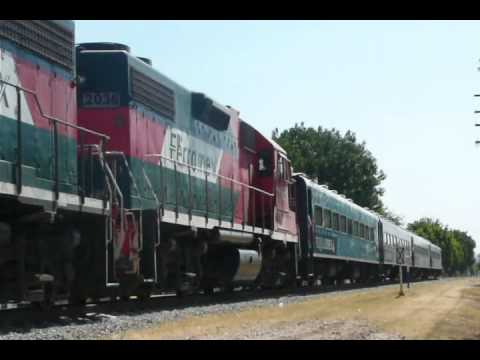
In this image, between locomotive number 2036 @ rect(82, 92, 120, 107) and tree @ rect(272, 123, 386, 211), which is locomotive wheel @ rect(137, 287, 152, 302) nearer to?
locomotive number 2036 @ rect(82, 92, 120, 107)

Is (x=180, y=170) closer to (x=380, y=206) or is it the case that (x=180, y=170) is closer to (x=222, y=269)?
(x=222, y=269)

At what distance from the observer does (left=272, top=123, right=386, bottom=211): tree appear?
70.6 meters

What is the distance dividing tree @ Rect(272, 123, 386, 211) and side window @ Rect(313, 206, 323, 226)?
138 feet

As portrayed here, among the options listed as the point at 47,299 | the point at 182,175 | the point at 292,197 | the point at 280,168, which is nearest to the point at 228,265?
the point at 182,175

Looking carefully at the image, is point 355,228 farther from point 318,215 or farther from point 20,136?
point 20,136

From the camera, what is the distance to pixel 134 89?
1444 cm

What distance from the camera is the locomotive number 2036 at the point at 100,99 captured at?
46.3ft

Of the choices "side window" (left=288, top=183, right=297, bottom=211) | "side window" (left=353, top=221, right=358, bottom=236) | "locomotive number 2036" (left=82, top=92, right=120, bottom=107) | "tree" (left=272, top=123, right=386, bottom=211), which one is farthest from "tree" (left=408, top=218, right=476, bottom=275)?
"locomotive number 2036" (left=82, top=92, right=120, bottom=107)

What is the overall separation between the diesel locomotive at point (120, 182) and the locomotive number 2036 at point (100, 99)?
0.02 metres

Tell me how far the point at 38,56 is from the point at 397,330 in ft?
20.8

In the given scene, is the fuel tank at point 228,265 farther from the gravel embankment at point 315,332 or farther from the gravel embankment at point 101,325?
the gravel embankment at point 315,332

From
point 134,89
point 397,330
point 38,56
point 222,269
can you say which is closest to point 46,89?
point 38,56

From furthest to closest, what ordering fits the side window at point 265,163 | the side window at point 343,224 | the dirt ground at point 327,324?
1. the side window at point 343,224
2. the side window at point 265,163
3. the dirt ground at point 327,324

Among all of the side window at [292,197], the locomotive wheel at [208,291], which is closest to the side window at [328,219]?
the side window at [292,197]
